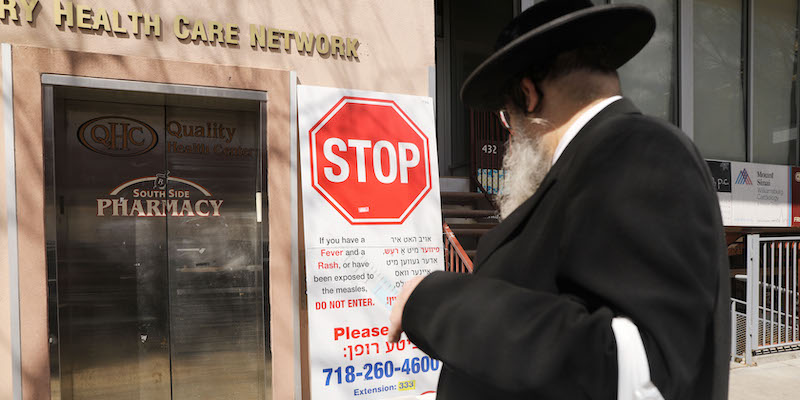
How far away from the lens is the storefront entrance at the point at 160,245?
3.71 metres

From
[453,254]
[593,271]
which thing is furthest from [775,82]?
[593,271]

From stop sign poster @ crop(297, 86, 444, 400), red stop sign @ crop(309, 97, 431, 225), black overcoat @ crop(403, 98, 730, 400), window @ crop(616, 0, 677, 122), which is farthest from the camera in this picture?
window @ crop(616, 0, 677, 122)

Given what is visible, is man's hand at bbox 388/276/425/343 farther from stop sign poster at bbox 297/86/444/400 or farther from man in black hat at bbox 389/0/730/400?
stop sign poster at bbox 297/86/444/400

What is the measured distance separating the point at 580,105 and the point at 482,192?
6.95 m

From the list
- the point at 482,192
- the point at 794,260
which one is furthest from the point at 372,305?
the point at 794,260

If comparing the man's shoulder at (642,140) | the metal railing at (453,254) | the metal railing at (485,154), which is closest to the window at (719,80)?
the metal railing at (485,154)

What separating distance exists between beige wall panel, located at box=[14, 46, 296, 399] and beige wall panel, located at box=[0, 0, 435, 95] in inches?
5.2

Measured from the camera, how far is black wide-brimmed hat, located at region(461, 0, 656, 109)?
1.06 metres

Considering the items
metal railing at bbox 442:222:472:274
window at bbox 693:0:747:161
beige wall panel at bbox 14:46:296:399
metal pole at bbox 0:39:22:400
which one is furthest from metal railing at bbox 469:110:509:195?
metal pole at bbox 0:39:22:400

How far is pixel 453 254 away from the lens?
15.8 feet

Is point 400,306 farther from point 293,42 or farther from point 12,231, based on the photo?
point 293,42

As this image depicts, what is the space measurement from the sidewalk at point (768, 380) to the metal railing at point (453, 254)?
9.07ft

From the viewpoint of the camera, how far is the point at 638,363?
84cm

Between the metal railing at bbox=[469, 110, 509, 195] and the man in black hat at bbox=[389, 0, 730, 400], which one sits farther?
the metal railing at bbox=[469, 110, 509, 195]
